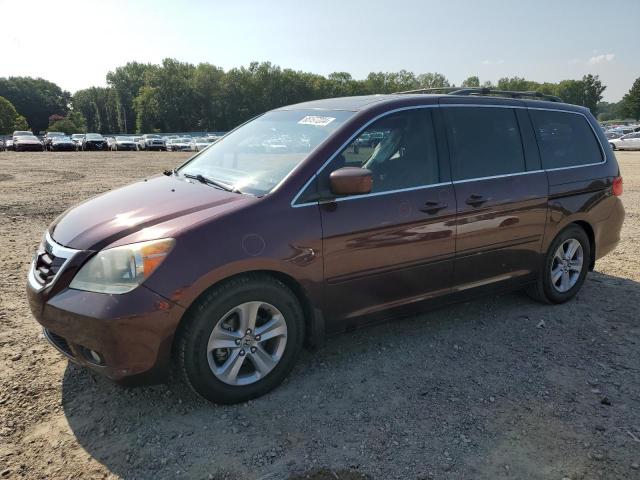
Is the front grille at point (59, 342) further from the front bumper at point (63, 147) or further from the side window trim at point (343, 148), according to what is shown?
the front bumper at point (63, 147)

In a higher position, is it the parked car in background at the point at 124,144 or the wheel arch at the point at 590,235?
the parked car in background at the point at 124,144

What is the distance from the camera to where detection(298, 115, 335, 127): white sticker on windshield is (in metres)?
3.64

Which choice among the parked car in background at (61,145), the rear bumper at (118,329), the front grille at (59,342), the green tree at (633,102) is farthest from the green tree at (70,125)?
the green tree at (633,102)

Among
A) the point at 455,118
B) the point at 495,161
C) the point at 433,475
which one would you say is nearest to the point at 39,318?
the point at 433,475

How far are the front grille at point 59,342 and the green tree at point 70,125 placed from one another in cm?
10756

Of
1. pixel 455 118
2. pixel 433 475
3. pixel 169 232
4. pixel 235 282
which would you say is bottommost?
pixel 433 475

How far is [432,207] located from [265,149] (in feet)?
4.37

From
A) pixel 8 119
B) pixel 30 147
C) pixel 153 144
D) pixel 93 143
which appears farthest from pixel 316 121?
pixel 8 119

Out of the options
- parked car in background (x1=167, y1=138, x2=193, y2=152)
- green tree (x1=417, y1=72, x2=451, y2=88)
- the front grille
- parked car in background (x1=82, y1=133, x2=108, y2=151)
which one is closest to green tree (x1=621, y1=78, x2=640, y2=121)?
green tree (x1=417, y1=72, x2=451, y2=88)

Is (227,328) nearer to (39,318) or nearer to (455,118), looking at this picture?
(39,318)

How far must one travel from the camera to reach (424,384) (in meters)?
3.38

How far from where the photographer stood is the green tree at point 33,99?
112 m

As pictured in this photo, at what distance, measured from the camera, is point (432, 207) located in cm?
367

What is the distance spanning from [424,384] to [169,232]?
195cm
